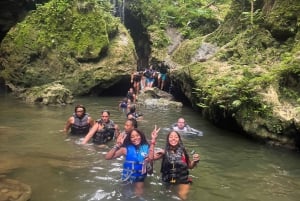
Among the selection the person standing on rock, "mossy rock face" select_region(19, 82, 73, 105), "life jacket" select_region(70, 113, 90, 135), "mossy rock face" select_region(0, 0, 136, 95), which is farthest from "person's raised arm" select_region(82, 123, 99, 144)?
the person standing on rock

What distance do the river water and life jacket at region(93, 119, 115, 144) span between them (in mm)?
319

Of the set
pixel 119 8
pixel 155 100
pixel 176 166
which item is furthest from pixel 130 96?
pixel 176 166

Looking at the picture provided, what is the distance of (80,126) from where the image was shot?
11.9 metres

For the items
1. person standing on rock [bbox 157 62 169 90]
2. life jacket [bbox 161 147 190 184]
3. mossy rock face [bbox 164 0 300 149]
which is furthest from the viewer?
person standing on rock [bbox 157 62 169 90]

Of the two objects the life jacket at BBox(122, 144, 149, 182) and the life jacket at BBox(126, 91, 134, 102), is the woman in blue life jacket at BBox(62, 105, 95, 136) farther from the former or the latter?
the life jacket at BBox(126, 91, 134, 102)

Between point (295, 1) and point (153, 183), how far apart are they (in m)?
9.16

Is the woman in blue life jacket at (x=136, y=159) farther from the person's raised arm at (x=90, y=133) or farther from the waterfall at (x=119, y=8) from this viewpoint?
the waterfall at (x=119, y=8)

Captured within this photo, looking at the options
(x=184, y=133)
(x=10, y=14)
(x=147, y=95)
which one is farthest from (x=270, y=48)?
(x=10, y=14)

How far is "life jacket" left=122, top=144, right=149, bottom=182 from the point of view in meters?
7.72

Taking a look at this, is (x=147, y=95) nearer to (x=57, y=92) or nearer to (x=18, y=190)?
(x=57, y=92)

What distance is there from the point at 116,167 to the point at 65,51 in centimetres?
1397

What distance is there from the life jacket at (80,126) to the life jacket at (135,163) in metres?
4.33

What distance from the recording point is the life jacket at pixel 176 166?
767cm

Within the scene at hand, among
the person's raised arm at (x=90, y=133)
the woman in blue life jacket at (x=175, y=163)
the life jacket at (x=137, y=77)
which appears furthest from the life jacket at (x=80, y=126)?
the life jacket at (x=137, y=77)
